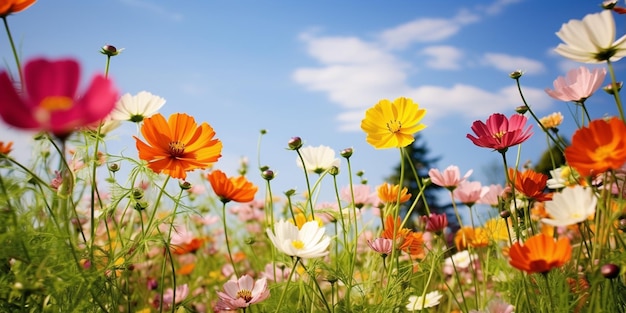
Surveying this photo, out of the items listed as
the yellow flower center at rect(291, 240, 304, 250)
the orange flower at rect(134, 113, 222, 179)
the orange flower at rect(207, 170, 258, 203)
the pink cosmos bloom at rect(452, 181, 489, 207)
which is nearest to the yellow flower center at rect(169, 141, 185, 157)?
the orange flower at rect(134, 113, 222, 179)

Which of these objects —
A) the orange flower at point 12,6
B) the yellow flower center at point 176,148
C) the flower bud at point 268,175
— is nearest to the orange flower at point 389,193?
the flower bud at point 268,175

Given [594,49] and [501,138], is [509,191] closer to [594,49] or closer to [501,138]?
[501,138]

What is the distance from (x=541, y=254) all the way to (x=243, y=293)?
499 mm

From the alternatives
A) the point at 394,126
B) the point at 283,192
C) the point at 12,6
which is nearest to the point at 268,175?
the point at 283,192

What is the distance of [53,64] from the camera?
0.45 metres

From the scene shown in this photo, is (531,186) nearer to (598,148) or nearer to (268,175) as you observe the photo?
(598,148)

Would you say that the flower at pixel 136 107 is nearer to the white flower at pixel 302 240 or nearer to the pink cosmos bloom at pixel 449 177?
the white flower at pixel 302 240

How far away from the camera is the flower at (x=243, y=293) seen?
0.84 m

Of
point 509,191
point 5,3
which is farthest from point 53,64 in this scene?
point 509,191

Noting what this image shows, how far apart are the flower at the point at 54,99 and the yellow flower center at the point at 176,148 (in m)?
0.37

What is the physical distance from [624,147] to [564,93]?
244 millimetres

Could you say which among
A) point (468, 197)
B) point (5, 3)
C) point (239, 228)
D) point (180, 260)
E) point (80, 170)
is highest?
point (5, 3)

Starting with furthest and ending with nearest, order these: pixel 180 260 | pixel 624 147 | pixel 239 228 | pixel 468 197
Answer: pixel 180 260, pixel 239 228, pixel 468 197, pixel 624 147

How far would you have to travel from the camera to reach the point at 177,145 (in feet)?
2.71
